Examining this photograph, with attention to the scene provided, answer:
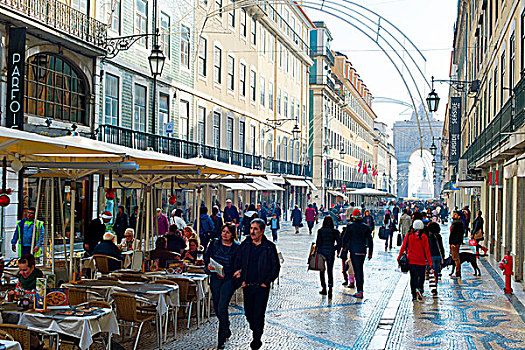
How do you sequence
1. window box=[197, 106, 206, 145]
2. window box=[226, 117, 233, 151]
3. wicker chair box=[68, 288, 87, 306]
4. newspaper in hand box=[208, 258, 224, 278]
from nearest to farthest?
wicker chair box=[68, 288, 87, 306] → newspaper in hand box=[208, 258, 224, 278] → window box=[197, 106, 206, 145] → window box=[226, 117, 233, 151]

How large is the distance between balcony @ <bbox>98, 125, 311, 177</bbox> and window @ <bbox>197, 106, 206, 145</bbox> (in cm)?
46

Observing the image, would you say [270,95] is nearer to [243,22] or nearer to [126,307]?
[243,22]

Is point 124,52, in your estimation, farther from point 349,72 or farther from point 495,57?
point 349,72

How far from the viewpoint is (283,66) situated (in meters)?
49.6

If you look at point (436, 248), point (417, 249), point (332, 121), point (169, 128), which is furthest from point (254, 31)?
point (417, 249)

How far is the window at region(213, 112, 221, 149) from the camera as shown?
34812 mm

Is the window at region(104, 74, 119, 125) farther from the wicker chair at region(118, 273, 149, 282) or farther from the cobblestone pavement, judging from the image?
the wicker chair at region(118, 273, 149, 282)

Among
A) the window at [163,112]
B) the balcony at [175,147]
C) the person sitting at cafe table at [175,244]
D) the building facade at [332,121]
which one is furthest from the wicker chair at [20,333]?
the building facade at [332,121]

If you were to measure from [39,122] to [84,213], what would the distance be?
424cm

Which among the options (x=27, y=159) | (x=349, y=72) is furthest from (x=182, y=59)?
(x=349, y=72)

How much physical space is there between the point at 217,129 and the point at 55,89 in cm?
1550

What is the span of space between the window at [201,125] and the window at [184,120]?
1.31 meters

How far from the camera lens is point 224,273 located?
898 centimetres

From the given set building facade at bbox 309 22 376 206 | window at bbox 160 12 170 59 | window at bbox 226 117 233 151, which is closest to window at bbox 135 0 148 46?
window at bbox 160 12 170 59
